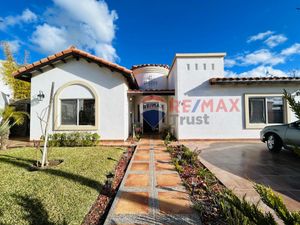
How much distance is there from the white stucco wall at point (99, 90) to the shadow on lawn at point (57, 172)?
410 cm

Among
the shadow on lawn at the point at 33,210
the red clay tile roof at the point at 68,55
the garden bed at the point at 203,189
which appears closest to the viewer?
the shadow on lawn at the point at 33,210

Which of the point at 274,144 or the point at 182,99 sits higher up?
the point at 182,99

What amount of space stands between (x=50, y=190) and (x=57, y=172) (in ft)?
4.24

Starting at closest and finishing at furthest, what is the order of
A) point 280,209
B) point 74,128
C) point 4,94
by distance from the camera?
point 280,209
point 74,128
point 4,94

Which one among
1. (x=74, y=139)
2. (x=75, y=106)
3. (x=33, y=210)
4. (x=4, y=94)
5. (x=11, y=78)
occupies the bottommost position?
(x=33, y=210)

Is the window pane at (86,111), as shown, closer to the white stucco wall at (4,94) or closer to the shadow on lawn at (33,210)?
the white stucco wall at (4,94)

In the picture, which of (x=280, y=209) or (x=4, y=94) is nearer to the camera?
(x=280, y=209)

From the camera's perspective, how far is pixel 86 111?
11000 mm

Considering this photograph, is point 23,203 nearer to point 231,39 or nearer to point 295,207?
point 295,207

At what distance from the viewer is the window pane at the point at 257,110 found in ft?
36.8

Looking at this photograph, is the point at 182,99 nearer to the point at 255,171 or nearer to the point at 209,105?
the point at 209,105

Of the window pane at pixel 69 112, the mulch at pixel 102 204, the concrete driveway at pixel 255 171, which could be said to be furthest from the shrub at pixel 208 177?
the window pane at pixel 69 112

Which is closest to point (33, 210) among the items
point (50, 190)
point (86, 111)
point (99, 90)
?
point (50, 190)

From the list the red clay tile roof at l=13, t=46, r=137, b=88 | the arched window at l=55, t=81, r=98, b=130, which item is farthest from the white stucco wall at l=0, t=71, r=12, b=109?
the arched window at l=55, t=81, r=98, b=130
